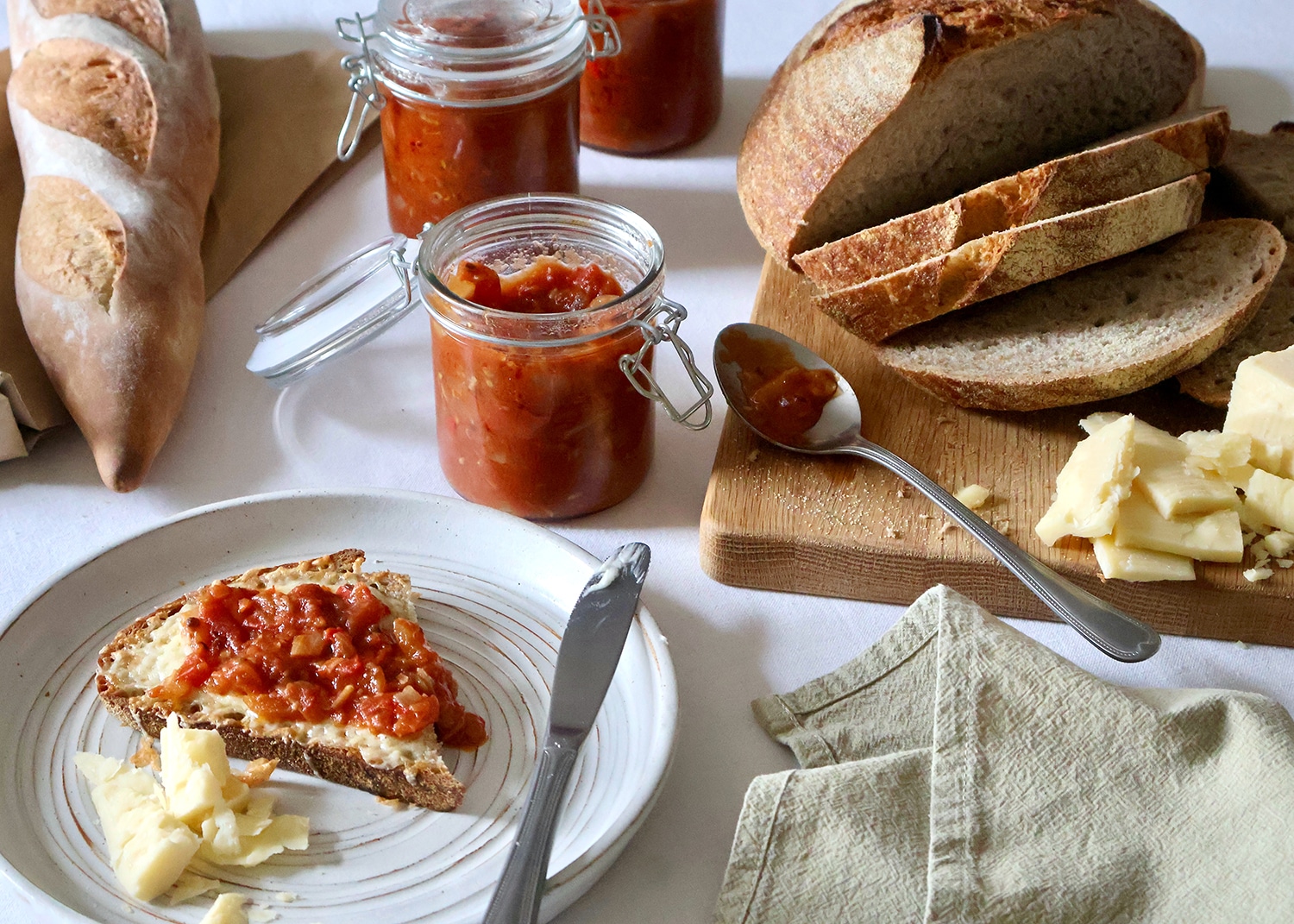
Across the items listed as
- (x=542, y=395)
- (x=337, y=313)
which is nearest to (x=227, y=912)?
(x=542, y=395)

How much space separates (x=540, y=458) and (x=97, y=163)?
128 cm

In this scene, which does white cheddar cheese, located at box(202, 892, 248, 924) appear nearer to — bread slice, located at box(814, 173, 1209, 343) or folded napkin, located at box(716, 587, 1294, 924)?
folded napkin, located at box(716, 587, 1294, 924)

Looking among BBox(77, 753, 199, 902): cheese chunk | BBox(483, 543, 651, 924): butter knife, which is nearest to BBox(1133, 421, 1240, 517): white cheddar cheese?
BBox(483, 543, 651, 924): butter knife

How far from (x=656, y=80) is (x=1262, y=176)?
55.3 inches

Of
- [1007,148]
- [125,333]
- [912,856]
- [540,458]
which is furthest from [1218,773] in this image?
[125,333]

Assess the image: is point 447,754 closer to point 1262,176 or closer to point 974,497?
point 974,497

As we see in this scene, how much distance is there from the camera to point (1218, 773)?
1.69m

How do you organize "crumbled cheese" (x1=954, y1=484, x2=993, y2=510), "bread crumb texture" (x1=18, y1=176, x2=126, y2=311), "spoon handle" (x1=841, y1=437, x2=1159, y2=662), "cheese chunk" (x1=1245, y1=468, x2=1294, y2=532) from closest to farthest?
"spoon handle" (x1=841, y1=437, x2=1159, y2=662), "cheese chunk" (x1=1245, y1=468, x2=1294, y2=532), "crumbled cheese" (x1=954, y1=484, x2=993, y2=510), "bread crumb texture" (x1=18, y1=176, x2=126, y2=311)

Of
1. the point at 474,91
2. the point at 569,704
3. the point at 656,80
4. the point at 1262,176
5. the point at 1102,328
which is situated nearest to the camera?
the point at 569,704

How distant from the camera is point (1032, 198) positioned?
7.93 feet

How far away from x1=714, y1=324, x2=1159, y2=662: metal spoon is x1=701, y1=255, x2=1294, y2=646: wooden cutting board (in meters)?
0.04

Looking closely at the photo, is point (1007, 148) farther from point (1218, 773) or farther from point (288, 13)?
point (288, 13)

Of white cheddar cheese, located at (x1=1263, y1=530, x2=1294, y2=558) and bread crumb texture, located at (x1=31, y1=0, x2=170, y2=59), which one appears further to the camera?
bread crumb texture, located at (x1=31, y1=0, x2=170, y2=59)

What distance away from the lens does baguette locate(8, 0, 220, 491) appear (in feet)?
7.80
